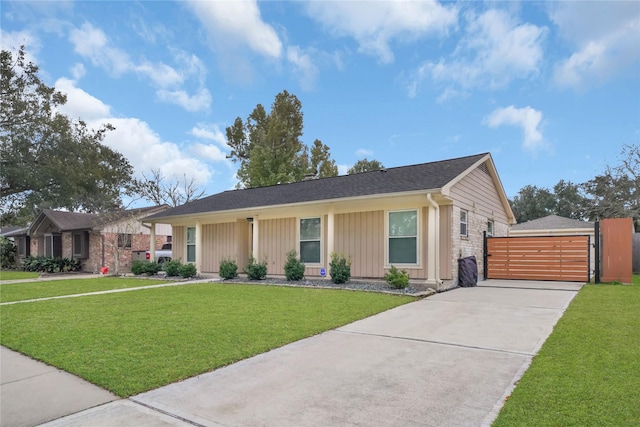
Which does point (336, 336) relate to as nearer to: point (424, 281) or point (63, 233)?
point (424, 281)

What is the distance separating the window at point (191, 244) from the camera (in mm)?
16812

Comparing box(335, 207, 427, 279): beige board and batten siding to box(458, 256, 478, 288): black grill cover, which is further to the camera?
box(335, 207, 427, 279): beige board and batten siding

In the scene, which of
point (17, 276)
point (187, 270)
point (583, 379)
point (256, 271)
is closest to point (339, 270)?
Result: point (256, 271)

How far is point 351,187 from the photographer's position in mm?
12398

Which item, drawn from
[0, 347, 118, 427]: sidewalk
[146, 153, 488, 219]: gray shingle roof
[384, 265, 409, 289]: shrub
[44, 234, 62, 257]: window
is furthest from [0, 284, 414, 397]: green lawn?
[44, 234, 62, 257]: window

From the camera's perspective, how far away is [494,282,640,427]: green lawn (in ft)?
9.26

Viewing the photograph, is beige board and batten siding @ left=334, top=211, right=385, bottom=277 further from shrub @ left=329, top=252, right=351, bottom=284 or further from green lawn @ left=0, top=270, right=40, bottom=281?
green lawn @ left=0, top=270, right=40, bottom=281

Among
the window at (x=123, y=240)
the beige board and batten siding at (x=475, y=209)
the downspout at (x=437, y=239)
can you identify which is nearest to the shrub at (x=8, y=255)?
the window at (x=123, y=240)

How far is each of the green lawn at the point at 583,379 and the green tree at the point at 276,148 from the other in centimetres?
2566

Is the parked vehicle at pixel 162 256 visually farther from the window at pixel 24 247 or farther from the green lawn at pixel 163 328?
the green lawn at pixel 163 328

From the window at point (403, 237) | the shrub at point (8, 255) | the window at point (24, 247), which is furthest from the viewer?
the shrub at point (8, 255)

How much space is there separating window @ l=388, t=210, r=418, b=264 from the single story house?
0.03 m

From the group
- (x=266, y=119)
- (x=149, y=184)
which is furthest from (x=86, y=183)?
(x=266, y=119)

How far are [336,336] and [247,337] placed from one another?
50.1 inches
